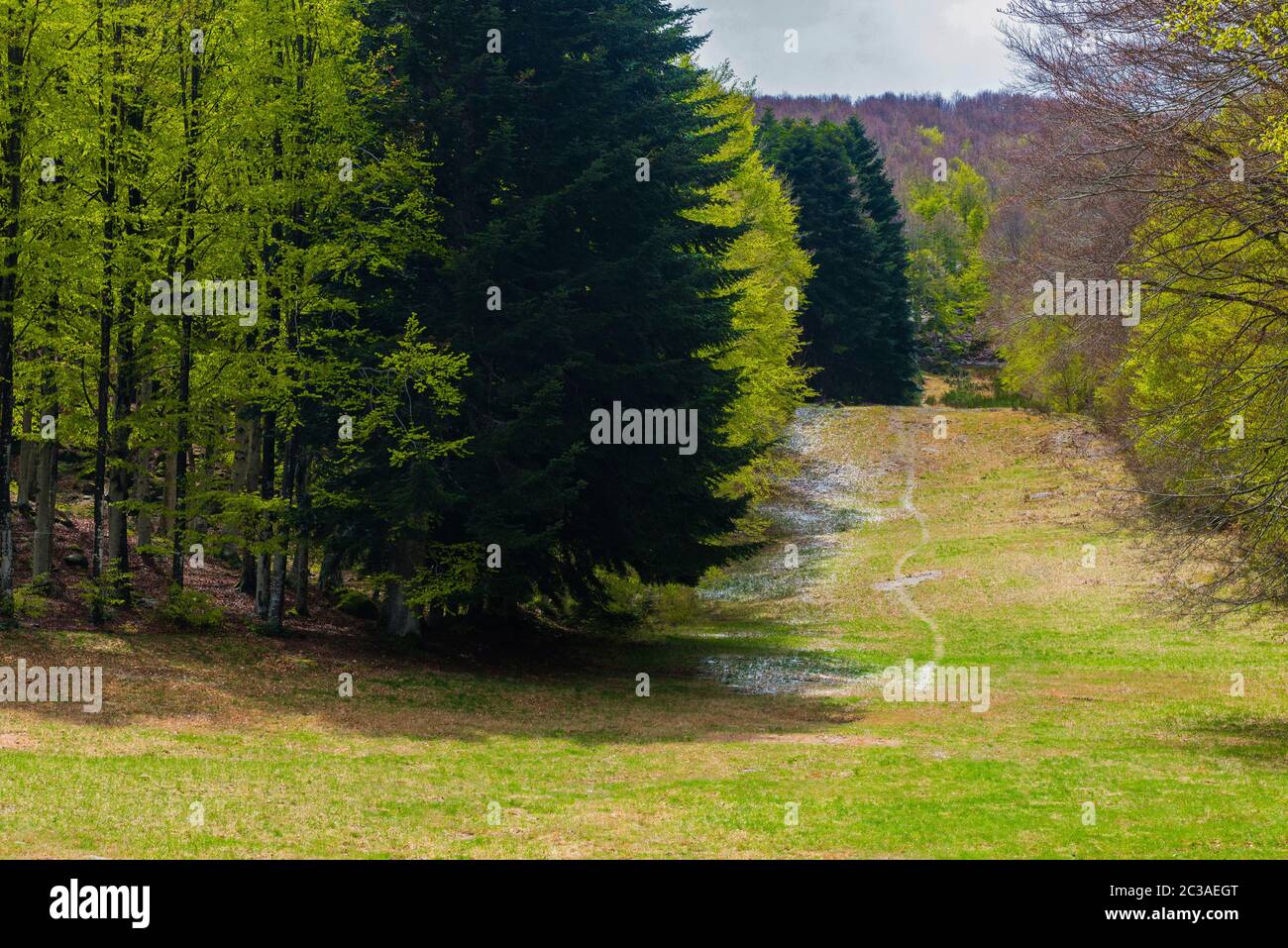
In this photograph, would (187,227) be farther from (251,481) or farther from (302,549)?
(251,481)

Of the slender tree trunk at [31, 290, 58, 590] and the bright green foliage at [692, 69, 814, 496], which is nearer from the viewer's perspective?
the slender tree trunk at [31, 290, 58, 590]

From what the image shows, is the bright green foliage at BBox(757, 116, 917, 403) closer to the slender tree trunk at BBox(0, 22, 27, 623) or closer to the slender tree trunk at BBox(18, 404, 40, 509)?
the slender tree trunk at BBox(18, 404, 40, 509)

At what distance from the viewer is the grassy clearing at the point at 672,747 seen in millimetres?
12609

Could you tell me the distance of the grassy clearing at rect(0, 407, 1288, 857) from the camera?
12609 mm

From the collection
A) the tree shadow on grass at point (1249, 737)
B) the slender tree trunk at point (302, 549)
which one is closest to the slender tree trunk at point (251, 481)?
the slender tree trunk at point (302, 549)

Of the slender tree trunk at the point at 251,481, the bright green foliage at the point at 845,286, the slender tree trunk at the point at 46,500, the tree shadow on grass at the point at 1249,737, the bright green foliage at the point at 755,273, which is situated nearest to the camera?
the tree shadow on grass at the point at 1249,737

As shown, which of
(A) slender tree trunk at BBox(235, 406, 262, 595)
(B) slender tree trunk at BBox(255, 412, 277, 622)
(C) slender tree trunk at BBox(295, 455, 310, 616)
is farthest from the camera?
(A) slender tree trunk at BBox(235, 406, 262, 595)

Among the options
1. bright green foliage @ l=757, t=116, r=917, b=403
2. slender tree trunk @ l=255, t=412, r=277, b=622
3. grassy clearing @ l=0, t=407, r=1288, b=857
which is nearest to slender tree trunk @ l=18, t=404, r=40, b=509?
slender tree trunk @ l=255, t=412, r=277, b=622

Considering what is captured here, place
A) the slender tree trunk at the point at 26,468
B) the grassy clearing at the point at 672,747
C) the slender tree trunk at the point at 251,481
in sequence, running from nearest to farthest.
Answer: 1. the grassy clearing at the point at 672,747
2. the slender tree trunk at the point at 251,481
3. the slender tree trunk at the point at 26,468

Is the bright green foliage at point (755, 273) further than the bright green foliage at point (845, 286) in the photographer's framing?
No

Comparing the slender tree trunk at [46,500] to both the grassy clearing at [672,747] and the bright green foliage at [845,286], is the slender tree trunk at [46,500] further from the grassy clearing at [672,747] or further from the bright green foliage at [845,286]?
the bright green foliage at [845,286]

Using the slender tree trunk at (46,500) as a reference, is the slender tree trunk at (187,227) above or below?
above

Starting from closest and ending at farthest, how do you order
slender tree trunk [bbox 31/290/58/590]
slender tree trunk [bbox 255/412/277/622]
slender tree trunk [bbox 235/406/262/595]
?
slender tree trunk [bbox 31/290/58/590] → slender tree trunk [bbox 255/412/277/622] → slender tree trunk [bbox 235/406/262/595]
